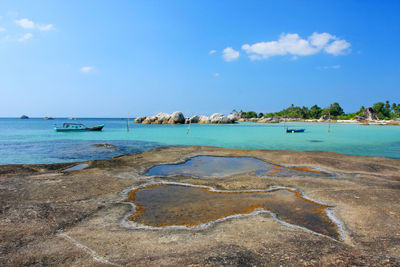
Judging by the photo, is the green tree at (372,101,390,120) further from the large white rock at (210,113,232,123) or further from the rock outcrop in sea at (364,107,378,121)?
the large white rock at (210,113,232,123)

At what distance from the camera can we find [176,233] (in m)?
6.15

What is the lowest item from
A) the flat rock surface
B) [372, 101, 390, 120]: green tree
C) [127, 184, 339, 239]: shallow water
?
[127, 184, 339, 239]: shallow water

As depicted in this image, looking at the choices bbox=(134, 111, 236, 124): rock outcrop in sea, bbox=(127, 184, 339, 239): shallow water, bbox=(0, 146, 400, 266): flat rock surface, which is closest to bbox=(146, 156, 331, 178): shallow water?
bbox=(0, 146, 400, 266): flat rock surface

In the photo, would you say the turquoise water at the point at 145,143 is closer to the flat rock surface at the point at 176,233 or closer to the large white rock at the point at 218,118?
the flat rock surface at the point at 176,233

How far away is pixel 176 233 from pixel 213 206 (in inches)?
102

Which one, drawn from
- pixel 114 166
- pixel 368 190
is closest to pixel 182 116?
pixel 114 166

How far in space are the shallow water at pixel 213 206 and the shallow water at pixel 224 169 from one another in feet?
11.2

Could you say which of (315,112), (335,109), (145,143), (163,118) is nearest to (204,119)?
(163,118)

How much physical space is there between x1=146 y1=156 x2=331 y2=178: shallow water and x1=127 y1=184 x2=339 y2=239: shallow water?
3.43 m

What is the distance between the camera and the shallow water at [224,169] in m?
14.0

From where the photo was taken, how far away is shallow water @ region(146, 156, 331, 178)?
14.0m

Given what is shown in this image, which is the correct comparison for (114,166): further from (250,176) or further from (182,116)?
(182,116)

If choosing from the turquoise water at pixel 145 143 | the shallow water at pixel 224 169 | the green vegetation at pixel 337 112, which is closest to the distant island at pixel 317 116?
the green vegetation at pixel 337 112

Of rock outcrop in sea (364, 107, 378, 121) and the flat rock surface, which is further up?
rock outcrop in sea (364, 107, 378, 121)
